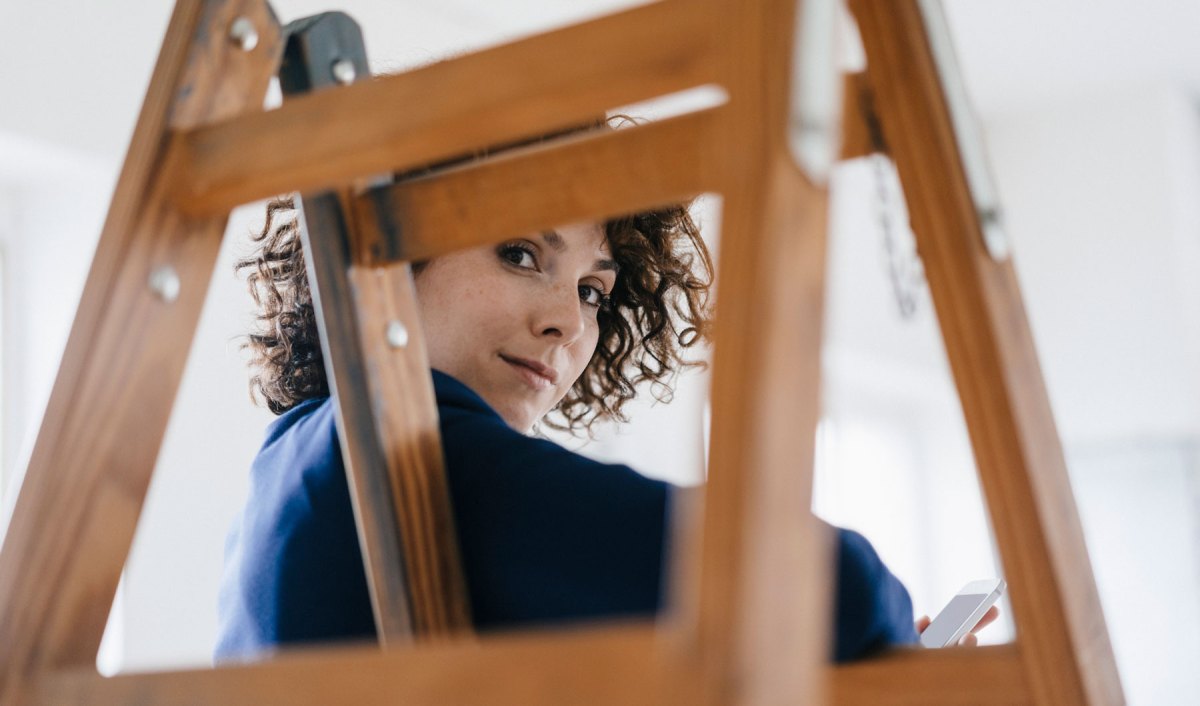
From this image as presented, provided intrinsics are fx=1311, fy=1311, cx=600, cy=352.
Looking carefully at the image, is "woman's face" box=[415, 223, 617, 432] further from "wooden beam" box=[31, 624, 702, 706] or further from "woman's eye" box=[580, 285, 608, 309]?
"wooden beam" box=[31, 624, 702, 706]

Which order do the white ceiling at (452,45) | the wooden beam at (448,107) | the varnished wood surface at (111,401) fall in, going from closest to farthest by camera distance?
the wooden beam at (448,107)
the varnished wood surface at (111,401)
the white ceiling at (452,45)

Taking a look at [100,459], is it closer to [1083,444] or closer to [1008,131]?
[1083,444]

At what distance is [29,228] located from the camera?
8.33 feet

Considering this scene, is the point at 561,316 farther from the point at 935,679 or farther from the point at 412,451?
the point at 935,679

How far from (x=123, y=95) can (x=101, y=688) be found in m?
2.13

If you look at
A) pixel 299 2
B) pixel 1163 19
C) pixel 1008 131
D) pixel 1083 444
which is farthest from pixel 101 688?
pixel 1008 131

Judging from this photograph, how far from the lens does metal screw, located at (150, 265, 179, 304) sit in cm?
66

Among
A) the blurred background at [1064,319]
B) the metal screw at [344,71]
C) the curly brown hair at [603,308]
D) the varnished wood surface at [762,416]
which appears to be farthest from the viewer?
the blurred background at [1064,319]

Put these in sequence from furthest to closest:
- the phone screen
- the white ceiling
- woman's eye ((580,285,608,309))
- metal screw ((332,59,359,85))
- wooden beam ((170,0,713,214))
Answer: the white ceiling < woman's eye ((580,285,608,309)) < the phone screen < metal screw ((332,59,359,85)) < wooden beam ((170,0,713,214))

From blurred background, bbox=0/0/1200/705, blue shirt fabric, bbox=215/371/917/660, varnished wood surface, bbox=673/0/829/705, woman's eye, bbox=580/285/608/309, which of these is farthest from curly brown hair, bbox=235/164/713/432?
blurred background, bbox=0/0/1200/705

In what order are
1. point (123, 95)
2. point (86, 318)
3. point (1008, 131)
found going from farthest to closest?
point (1008, 131), point (123, 95), point (86, 318)

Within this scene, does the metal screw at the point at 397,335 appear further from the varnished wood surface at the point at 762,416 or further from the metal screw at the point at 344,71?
the varnished wood surface at the point at 762,416

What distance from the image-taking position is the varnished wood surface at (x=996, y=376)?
0.60 meters

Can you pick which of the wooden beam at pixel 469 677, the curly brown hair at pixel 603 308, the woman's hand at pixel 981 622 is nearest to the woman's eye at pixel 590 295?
the curly brown hair at pixel 603 308
